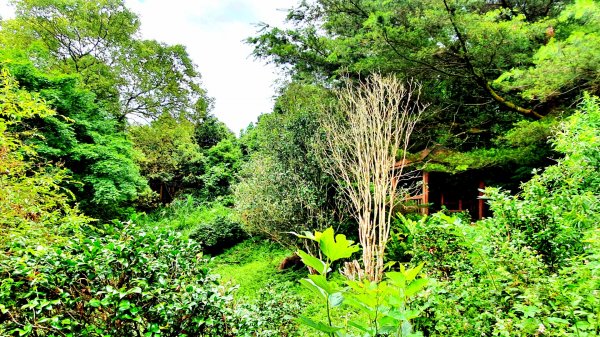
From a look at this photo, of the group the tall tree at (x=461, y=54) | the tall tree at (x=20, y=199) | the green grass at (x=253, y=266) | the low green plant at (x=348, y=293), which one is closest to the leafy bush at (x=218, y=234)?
the green grass at (x=253, y=266)

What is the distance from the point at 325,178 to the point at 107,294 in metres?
5.35

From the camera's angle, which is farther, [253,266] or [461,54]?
[253,266]

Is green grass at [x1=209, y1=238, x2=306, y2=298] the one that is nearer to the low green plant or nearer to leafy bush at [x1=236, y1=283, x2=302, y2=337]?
leafy bush at [x1=236, y1=283, x2=302, y2=337]

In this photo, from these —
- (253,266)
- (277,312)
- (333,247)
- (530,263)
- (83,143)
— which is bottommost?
(253,266)

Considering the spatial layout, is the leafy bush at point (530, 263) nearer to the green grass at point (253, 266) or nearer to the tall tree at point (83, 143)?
the green grass at point (253, 266)

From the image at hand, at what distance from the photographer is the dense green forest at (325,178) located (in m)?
1.41

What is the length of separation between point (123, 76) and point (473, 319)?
12410 mm

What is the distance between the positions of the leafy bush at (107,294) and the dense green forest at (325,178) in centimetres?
1

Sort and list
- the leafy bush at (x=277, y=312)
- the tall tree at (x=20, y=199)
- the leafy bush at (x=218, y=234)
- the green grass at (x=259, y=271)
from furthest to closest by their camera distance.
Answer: the leafy bush at (x=218, y=234) < the green grass at (x=259, y=271) < the leafy bush at (x=277, y=312) < the tall tree at (x=20, y=199)

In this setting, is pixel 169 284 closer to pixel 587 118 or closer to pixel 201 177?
pixel 587 118

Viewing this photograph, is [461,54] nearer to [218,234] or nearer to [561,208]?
[561,208]

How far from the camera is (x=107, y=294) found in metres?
1.40

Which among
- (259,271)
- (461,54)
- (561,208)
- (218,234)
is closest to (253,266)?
(259,271)

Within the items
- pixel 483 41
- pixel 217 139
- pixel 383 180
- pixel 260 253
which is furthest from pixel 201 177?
pixel 483 41
